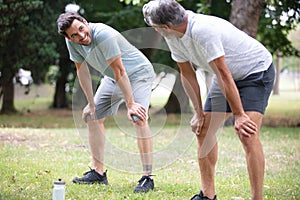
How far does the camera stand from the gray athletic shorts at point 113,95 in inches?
175

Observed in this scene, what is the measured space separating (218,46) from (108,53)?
1.20 m

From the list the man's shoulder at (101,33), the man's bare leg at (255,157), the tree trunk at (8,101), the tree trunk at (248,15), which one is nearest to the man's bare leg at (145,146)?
the man's shoulder at (101,33)

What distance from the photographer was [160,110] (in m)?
6.06

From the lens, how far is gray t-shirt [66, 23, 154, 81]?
167 inches

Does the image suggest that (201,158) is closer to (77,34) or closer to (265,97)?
(265,97)

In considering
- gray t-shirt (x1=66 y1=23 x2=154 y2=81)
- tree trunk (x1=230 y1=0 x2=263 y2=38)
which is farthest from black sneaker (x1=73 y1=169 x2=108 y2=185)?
tree trunk (x1=230 y1=0 x2=263 y2=38)

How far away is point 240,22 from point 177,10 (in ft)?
25.5

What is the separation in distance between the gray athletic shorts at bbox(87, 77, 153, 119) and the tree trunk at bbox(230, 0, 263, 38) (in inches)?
262

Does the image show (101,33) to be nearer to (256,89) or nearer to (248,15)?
(256,89)

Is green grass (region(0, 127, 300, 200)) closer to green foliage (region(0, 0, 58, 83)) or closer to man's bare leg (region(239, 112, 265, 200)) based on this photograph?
man's bare leg (region(239, 112, 265, 200))

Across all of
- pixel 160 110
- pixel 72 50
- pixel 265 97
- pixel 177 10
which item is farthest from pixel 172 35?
pixel 160 110

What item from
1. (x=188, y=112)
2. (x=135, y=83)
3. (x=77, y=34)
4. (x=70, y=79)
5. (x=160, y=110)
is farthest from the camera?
(x=70, y=79)

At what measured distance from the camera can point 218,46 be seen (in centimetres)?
331

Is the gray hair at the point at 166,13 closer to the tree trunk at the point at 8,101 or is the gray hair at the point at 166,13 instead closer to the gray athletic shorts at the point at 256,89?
the gray athletic shorts at the point at 256,89
